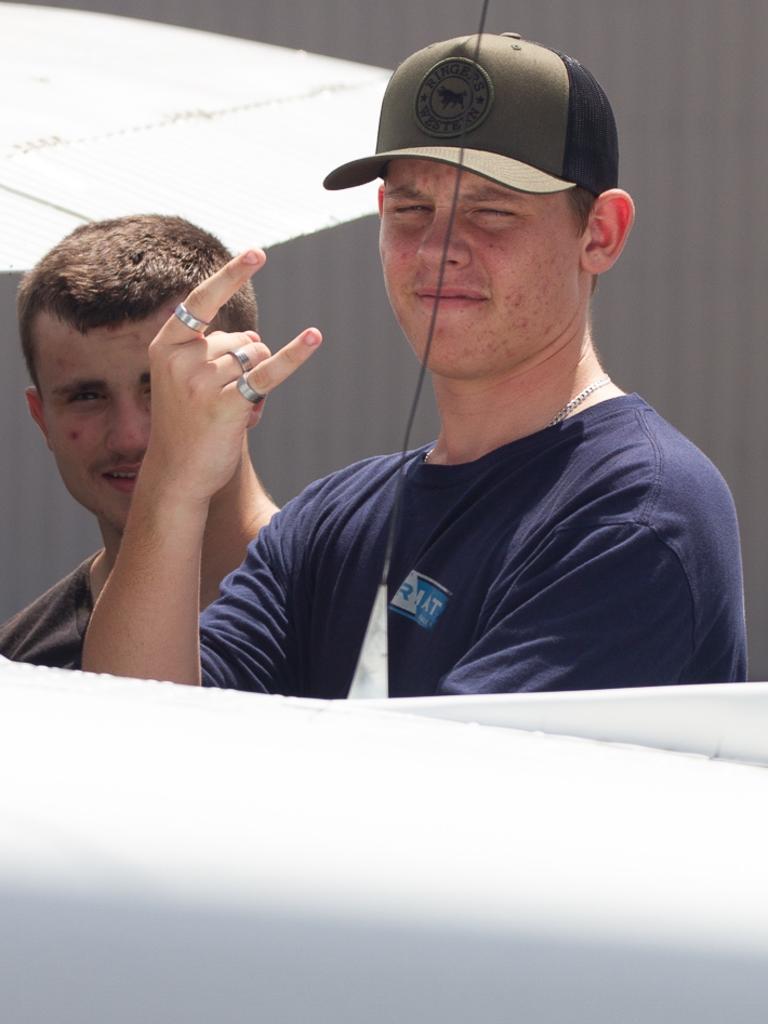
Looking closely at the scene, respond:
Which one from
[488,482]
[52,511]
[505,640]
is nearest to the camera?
[505,640]

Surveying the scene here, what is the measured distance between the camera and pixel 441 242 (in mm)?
1791

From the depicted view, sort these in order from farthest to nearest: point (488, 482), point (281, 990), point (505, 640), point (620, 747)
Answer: point (488, 482), point (505, 640), point (620, 747), point (281, 990)

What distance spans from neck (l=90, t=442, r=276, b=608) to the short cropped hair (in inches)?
11.3

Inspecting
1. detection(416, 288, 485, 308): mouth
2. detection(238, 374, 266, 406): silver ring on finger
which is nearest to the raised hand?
detection(238, 374, 266, 406): silver ring on finger

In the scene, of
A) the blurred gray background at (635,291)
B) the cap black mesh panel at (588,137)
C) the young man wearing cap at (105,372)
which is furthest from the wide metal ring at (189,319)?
the blurred gray background at (635,291)

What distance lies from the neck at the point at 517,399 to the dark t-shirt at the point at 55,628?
85 cm

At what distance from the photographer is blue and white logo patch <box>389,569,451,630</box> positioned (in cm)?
163

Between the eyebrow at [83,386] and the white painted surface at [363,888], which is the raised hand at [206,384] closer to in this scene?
the eyebrow at [83,386]

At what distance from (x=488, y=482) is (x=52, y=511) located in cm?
570

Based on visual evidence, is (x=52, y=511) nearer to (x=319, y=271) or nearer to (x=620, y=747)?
(x=319, y=271)

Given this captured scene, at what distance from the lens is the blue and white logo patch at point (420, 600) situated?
163 cm

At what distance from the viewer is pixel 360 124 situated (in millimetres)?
2480

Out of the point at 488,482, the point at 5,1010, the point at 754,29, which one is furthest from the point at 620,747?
the point at 754,29

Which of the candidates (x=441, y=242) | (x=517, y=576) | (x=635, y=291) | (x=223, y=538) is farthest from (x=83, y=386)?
(x=635, y=291)
